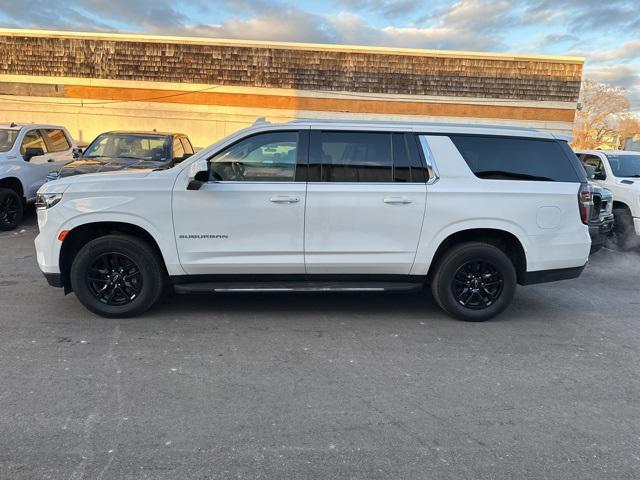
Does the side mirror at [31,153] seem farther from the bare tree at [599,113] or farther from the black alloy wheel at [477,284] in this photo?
the bare tree at [599,113]

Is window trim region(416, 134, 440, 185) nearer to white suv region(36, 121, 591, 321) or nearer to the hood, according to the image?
white suv region(36, 121, 591, 321)

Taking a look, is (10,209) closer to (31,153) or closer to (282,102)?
(31,153)

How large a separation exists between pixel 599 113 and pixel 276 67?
4102 centimetres

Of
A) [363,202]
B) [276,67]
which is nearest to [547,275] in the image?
[363,202]

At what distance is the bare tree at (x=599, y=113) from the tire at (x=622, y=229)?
40.8 meters

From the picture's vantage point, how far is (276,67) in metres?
15.5

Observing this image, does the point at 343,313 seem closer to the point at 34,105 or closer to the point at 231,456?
the point at 231,456

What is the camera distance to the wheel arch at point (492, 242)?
16.0 ft

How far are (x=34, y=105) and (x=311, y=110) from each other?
8.81 m

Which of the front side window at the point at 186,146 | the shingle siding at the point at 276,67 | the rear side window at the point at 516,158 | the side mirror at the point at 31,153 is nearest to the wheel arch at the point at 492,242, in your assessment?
the rear side window at the point at 516,158

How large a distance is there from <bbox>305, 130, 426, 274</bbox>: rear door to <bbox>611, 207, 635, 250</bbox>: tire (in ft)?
19.0

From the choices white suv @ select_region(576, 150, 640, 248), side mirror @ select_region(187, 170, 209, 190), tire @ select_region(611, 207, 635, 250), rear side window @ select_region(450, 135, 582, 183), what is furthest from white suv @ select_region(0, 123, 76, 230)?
tire @ select_region(611, 207, 635, 250)

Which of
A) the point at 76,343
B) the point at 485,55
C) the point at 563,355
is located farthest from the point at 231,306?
the point at 485,55

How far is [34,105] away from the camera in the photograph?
15.8 meters
